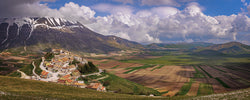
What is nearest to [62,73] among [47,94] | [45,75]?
[45,75]

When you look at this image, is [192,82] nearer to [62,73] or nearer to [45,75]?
[62,73]

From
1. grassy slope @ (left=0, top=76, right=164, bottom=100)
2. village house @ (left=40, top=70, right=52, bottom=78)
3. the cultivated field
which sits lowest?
the cultivated field

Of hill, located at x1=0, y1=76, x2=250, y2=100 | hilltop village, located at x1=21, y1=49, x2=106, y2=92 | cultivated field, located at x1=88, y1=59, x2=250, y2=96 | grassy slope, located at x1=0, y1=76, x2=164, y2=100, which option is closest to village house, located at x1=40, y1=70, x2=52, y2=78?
hilltop village, located at x1=21, y1=49, x2=106, y2=92

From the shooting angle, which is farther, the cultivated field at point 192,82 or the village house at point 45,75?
the village house at point 45,75

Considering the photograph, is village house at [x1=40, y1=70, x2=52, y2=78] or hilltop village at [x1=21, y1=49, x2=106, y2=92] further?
village house at [x1=40, y1=70, x2=52, y2=78]

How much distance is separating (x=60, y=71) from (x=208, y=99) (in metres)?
109

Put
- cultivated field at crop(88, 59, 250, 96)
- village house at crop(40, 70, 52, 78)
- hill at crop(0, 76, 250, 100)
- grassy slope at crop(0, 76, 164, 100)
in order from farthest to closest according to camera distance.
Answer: village house at crop(40, 70, 52, 78), cultivated field at crop(88, 59, 250, 96), grassy slope at crop(0, 76, 164, 100), hill at crop(0, 76, 250, 100)

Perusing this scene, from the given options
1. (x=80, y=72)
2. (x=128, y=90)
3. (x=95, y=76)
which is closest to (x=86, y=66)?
(x=80, y=72)

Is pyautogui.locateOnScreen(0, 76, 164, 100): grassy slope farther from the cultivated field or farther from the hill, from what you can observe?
the cultivated field

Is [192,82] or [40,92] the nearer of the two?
[40,92]

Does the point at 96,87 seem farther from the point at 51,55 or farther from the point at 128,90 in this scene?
the point at 51,55

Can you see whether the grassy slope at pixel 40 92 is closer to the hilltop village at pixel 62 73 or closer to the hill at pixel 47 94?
the hill at pixel 47 94

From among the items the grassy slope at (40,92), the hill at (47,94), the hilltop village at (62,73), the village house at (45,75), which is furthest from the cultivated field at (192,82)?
the village house at (45,75)

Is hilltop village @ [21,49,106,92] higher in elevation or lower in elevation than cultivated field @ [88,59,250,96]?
higher
